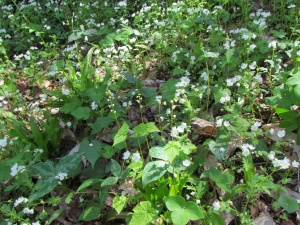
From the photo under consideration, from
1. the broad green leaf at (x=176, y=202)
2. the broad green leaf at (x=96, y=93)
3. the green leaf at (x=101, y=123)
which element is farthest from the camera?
the broad green leaf at (x=96, y=93)

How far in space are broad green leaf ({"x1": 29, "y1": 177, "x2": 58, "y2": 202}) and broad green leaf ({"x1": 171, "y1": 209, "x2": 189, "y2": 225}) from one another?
0.84m

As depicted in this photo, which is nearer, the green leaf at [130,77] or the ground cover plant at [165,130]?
the ground cover plant at [165,130]

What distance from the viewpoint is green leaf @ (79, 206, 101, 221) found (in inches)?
80.1

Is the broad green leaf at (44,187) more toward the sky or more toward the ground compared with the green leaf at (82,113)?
more toward the ground

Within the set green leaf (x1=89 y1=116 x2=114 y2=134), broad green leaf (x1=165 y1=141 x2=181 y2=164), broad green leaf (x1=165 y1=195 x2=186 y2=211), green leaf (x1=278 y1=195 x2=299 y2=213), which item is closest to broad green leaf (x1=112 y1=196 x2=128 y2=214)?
broad green leaf (x1=165 y1=195 x2=186 y2=211)

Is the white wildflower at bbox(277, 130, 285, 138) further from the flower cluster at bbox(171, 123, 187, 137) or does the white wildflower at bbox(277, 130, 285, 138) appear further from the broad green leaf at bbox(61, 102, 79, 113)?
the broad green leaf at bbox(61, 102, 79, 113)

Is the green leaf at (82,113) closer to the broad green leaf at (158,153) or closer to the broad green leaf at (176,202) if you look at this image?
the broad green leaf at (158,153)

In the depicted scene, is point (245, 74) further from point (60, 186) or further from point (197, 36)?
point (60, 186)

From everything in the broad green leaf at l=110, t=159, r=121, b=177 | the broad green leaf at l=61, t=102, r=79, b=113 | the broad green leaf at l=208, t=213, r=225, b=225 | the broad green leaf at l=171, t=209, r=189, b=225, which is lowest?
the broad green leaf at l=208, t=213, r=225, b=225

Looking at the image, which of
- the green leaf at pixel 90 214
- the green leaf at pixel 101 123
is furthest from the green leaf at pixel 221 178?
the green leaf at pixel 101 123

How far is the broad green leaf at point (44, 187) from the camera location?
2.01m

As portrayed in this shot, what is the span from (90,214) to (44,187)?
35 centimetres

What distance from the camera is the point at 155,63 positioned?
3273 mm

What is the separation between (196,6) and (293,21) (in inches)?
42.6
